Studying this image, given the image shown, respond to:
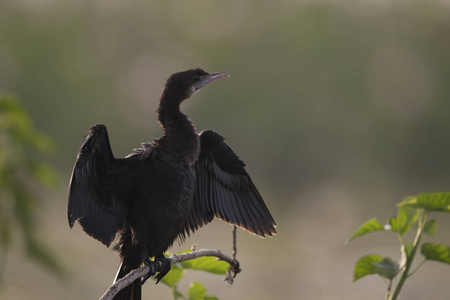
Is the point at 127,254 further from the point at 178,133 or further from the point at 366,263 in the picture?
the point at 366,263

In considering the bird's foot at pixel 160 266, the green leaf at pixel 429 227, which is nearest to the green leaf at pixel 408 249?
the green leaf at pixel 429 227

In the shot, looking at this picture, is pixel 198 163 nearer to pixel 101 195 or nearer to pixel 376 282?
pixel 101 195

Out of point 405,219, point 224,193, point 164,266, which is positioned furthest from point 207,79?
point 405,219

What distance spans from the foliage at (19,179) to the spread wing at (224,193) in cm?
118

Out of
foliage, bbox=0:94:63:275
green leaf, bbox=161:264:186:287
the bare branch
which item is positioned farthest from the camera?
green leaf, bbox=161:264:186:287

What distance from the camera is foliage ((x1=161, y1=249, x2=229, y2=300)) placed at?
1835 mm

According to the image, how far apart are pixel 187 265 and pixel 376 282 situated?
6.64 metres

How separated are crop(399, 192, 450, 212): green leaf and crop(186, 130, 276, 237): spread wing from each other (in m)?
0.99

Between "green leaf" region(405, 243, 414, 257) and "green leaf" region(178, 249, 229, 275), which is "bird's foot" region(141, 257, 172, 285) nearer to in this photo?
"green leaf" region(178, 249, 229, 275)

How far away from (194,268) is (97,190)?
495 millimetres

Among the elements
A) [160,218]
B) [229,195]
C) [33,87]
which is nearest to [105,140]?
[160,218]

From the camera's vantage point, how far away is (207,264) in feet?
6.45

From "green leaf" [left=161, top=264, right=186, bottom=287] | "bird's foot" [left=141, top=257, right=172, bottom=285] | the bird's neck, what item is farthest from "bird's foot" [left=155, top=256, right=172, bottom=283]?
the bird's neck

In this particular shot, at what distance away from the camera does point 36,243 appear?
119 centimetres
